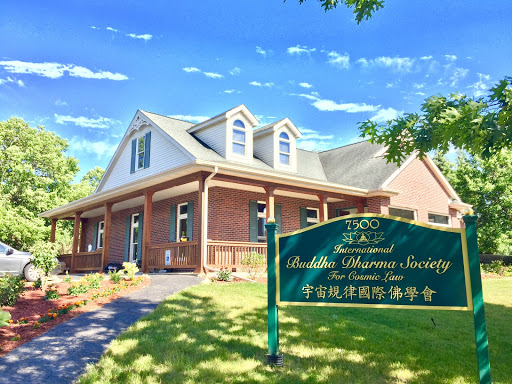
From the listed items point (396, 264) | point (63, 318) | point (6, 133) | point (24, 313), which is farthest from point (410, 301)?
point (6, 133)

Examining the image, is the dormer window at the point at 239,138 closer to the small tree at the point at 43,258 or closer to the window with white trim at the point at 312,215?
the window with white trim at the point at 312,215

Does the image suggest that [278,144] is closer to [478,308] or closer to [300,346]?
[300,346]

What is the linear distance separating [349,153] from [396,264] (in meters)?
18.3

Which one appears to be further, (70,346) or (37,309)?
(37,309)

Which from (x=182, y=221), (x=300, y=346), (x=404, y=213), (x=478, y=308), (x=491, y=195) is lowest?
(x=300, y=346)

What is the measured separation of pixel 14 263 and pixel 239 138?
9223 mm

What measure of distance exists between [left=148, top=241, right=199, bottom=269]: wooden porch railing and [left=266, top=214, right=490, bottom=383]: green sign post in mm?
7943

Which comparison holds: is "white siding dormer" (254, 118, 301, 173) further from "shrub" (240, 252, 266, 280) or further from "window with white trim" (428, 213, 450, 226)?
"window with white trim" (428, 213, 450, 226)

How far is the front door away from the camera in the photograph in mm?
19469

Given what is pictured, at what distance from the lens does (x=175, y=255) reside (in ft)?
46.2

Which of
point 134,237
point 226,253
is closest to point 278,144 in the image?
point 226,253

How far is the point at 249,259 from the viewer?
42.5ft

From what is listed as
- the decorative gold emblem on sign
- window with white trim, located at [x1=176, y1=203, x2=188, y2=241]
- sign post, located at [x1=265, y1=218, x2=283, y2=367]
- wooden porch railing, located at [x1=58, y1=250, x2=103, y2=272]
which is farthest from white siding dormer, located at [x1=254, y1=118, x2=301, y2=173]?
the decorative gold emblem on sign

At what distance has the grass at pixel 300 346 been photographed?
4.79m
